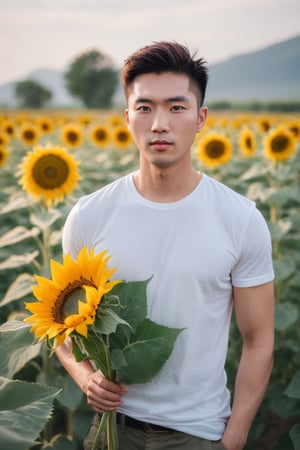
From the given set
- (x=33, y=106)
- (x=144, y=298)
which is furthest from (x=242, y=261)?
(x=33, y=106)

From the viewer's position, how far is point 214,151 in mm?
5656

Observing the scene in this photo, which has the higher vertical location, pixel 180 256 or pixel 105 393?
pixel 180 256

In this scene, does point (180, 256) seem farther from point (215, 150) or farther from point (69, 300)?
point (215, 150)

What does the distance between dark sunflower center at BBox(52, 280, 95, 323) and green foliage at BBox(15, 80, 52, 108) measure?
197 feet

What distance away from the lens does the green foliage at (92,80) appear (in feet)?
225

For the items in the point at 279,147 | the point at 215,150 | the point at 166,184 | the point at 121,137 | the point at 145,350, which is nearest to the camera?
the point at 145,350

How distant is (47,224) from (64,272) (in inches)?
55.5

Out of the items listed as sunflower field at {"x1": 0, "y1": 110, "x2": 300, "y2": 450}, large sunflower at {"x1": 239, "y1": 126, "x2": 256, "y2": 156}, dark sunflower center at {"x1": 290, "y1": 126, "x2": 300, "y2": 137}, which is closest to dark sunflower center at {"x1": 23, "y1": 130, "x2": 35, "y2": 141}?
sunflower field at {"x1": 0, "y1": 110, "x2": 300, "y2": 450}

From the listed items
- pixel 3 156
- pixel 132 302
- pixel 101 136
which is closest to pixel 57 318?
pixel 132 302

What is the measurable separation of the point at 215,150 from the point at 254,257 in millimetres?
3952

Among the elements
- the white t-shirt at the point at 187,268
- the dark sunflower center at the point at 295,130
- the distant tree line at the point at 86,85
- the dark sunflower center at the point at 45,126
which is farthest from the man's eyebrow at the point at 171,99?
the distant tree line at the point at 86,85

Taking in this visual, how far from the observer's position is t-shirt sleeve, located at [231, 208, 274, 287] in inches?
70.4

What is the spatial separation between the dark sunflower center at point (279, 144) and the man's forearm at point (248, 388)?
3349 millimetres

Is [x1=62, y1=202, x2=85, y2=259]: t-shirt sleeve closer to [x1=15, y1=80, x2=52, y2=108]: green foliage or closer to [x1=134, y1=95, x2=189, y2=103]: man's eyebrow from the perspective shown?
[x1=134, y1=95, x2=189, y2=103]: man's eyebrow
